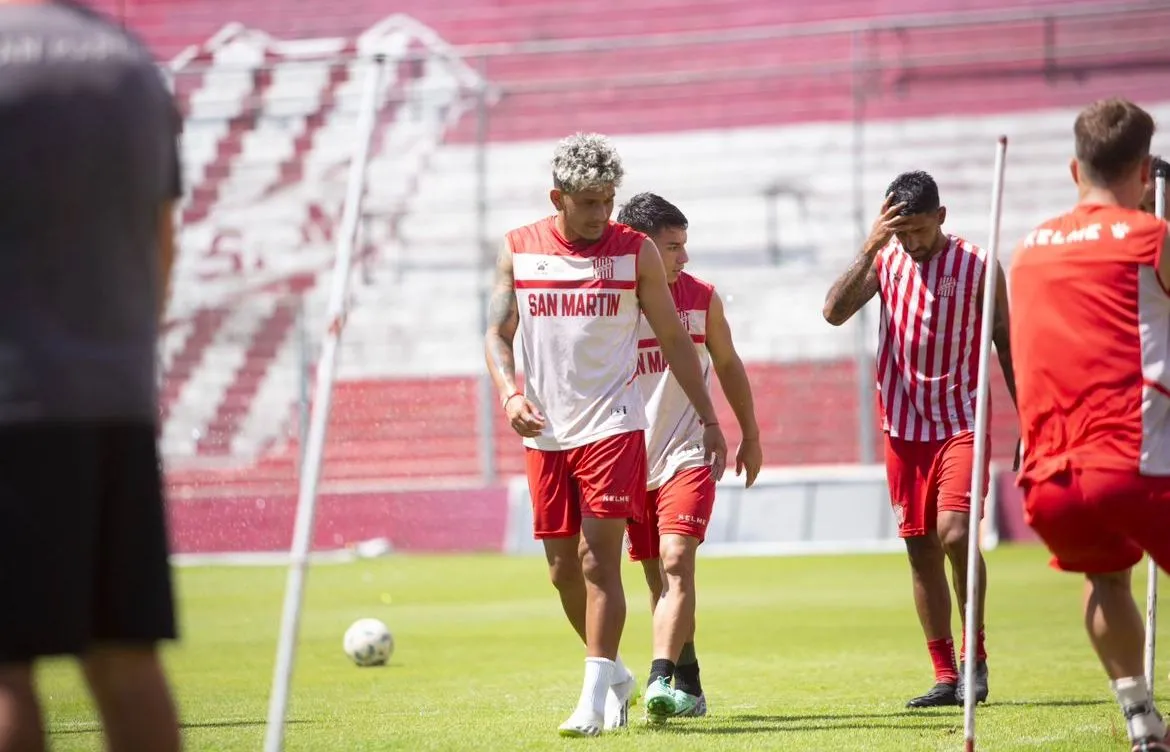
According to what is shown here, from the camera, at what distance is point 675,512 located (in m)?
7.32

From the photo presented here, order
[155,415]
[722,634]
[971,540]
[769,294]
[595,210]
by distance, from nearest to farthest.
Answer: [155,415], [971,540], [595,210], [722,634], [769,294]

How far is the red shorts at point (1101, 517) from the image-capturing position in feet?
15.7

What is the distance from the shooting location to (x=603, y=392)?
6.59 metres

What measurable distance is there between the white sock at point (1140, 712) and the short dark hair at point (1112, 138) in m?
1.42

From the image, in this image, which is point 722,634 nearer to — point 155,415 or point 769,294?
point 155,415

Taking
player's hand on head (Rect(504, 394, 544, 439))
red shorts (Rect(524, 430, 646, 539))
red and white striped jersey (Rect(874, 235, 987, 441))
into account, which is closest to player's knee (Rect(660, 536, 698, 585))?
red shorts (Rect(524, 430, 646, 539))

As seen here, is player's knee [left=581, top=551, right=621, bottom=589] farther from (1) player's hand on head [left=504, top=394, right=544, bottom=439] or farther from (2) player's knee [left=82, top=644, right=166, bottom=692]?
(2) player's knee [left=82, top=644, right=166, bottom=692]

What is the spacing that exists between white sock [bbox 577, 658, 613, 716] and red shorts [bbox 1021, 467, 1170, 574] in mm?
1892

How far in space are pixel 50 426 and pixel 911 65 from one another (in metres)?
21.3

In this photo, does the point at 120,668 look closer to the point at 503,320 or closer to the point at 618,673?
the point at 503,320

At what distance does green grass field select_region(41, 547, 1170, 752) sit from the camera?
6.39 metres

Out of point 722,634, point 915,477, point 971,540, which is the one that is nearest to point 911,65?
point 722,634

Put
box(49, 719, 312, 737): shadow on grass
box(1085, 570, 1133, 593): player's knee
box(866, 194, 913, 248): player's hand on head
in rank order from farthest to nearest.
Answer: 1. box(866, 194, 913, 248): player's hand on head
2. box(49, 719, 312, 737): shadow on grass
3. box(1085, 570, 1133, 593): player's knee

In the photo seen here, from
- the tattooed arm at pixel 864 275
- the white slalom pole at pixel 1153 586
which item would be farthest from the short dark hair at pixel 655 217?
the white slalom pole at pixel 1153 586
